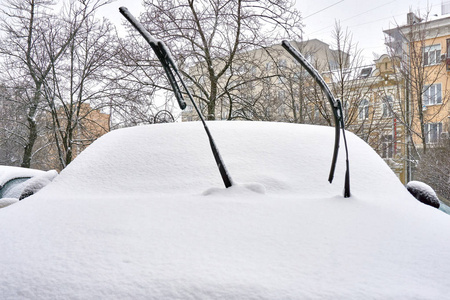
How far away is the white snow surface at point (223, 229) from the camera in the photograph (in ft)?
3.76

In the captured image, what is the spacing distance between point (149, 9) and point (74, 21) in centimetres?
216

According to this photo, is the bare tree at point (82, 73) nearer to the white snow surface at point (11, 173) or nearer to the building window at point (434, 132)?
the white snow surface at point (11, 173)

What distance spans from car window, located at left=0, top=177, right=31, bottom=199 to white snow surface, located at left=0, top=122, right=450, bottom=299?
13.1ft

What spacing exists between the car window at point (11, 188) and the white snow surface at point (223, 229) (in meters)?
3.99

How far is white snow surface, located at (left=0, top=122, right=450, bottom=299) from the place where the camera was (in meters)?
1.15

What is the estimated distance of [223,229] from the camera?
150cm

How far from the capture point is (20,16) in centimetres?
1133

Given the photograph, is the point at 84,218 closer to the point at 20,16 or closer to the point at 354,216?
the point at 354,216

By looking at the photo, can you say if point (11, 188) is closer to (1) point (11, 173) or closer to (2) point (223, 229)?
(1) point (11, 173)

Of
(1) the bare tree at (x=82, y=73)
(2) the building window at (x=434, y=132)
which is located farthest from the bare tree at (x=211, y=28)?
(2) the building window at (x=434, y=132)

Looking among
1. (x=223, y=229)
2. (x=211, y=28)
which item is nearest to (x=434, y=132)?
(x=211, y=28)

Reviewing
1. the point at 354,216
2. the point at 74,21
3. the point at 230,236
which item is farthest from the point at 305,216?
the point at 74,21

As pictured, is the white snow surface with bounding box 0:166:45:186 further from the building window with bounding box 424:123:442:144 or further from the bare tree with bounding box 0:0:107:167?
the building window with bounding box 424:123:442:144

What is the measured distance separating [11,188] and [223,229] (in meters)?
5.65
